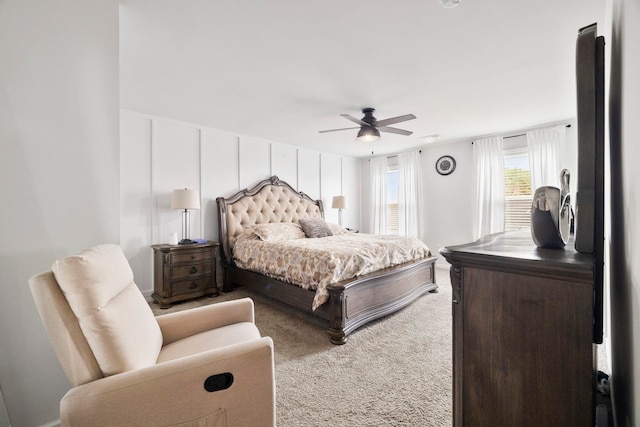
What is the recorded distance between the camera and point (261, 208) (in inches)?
184

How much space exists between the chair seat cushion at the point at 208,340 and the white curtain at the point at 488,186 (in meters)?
4.61

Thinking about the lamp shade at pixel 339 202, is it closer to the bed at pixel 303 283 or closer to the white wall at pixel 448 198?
the bed at pixel 303 283

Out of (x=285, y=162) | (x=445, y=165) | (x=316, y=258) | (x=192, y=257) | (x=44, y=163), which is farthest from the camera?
(x=445, y=165)

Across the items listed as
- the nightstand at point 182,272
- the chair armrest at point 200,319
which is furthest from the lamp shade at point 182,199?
the chair armrest at point 200,319

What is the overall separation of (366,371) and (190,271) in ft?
8.60

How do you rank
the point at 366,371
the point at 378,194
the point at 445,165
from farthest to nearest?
1. the point at 378,194
2. the point at 445,165
3. the point at 366,371

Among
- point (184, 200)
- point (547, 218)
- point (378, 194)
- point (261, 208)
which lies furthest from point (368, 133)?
point (378, 194)

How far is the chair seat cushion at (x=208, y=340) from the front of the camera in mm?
1338

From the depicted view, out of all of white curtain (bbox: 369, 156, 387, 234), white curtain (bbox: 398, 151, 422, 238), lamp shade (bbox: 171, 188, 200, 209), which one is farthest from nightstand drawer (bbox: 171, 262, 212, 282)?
white curtain (bbox: 398, 151, 422, 238)

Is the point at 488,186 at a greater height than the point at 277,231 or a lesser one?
greater

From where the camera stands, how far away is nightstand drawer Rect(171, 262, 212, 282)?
3.42m

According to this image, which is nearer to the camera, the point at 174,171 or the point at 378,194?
the point at 174,171

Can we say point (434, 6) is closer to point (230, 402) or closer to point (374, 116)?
point (374, 116)

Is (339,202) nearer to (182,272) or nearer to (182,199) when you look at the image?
(182,199)
